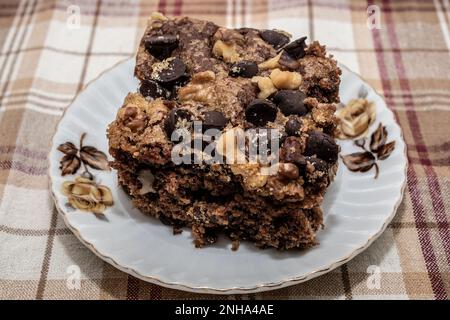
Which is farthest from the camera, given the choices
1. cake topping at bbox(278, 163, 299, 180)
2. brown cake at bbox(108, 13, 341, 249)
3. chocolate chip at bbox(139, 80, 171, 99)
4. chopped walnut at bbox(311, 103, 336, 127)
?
chocolate chip at bbox(139, 80, 171, 99)

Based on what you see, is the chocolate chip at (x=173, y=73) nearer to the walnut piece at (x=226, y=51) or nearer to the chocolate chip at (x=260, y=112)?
the walnut piece at (x=226, y=51)

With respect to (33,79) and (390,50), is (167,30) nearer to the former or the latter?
(33,79)

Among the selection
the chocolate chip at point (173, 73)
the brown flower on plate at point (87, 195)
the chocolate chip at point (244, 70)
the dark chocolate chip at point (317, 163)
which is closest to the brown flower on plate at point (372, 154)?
the dark chocolate chip at point (317, 163)

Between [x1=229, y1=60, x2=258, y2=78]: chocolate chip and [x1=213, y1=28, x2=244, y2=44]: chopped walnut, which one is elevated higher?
[x1=213, y1=28, x2=244, y2=44]: chopped walnut

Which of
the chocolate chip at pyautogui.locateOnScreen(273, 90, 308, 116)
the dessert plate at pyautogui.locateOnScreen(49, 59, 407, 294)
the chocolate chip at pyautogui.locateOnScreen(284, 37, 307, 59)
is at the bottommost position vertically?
the dessert plate at pyautogui.locateOnScreen(49, 59, 407, 294)

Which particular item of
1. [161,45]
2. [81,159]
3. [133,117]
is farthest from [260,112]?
[81,159]

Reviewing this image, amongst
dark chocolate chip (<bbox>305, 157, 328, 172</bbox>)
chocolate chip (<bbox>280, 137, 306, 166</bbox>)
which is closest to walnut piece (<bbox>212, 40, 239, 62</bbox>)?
chocolate chip (<bbox>280, 137, 306, 166</bbox>)

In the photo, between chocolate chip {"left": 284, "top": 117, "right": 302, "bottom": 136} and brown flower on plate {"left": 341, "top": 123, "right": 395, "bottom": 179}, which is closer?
chocolate chip {"left": 284, "top": 117, "right": 302, "bottom": 136}

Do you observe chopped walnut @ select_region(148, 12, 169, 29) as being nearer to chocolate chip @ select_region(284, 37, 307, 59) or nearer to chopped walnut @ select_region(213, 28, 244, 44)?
chopped walnut @ select_region(213, 28, 244, 44)
